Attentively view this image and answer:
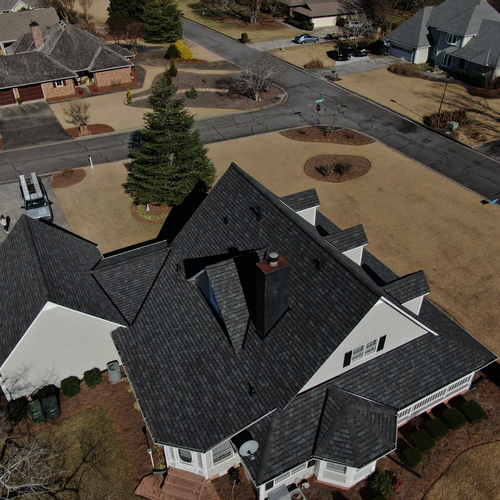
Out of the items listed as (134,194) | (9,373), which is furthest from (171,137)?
(9,373)

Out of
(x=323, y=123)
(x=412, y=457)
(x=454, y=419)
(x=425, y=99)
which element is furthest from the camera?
(x=425, y=99)

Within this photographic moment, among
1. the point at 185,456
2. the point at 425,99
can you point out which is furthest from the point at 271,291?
the point at 425,99

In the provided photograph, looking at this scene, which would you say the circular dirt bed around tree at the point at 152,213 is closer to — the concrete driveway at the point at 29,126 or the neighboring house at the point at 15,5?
the concrete driveway at the point at 29,126

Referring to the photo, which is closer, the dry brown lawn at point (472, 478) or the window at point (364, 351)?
the dry brown lawn at point (472, 478)

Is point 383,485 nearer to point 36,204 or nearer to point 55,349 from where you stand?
point 55,349

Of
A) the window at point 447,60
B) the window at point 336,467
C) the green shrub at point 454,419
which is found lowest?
the green shrub at point 454,419

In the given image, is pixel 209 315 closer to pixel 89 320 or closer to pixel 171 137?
pixel 89 320

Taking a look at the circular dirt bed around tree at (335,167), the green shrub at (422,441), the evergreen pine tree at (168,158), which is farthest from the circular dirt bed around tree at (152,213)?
the green shrub at (422,441)
